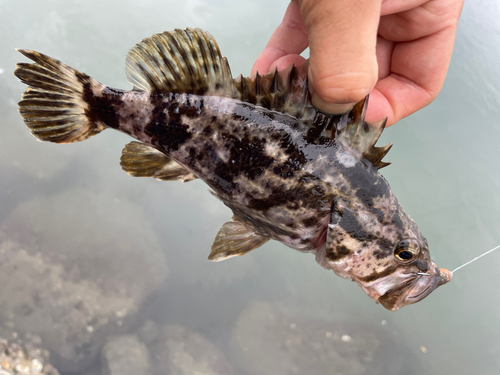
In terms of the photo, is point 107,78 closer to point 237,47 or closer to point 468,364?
point 237,47

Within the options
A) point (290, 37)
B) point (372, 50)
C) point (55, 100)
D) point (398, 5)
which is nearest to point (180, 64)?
point (55, 100)

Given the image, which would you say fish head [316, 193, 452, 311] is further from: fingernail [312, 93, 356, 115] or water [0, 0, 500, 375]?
water [0, 0, 500, 375]

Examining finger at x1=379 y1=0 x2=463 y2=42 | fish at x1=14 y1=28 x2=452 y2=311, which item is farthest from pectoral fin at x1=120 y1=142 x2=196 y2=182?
finger at x1=379 y1=0 x2=463 y2=42

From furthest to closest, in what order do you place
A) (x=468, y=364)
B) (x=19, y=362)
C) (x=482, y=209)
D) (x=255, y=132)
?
(x=482, y=209) < (x=468, y=364) < (x=19, y=362) < (x=255, y=132)

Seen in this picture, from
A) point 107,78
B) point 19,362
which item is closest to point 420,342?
point 19,362

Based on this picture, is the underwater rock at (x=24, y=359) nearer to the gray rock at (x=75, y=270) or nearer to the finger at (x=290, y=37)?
the gray rock at (x=75, y=270)

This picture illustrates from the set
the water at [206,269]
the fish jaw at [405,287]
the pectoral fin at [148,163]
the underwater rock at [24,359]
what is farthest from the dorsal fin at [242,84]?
the underwater rock at [24,359]
